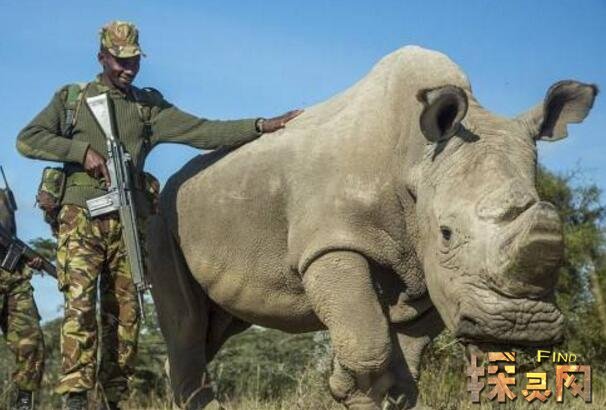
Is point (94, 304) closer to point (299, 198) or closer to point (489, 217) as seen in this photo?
point (299, 198)

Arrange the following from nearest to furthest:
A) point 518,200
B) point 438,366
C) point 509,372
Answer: point 518,200 < point 509,372 < point 438,366

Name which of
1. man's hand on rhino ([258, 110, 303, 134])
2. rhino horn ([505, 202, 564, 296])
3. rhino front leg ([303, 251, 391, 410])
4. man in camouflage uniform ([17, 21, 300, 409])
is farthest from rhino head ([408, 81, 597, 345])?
man in camouflage uniform ([17, 21, 300, 409])

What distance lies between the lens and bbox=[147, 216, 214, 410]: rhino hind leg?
9594mm

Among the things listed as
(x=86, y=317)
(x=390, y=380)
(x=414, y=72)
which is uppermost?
(x=414, y=72)

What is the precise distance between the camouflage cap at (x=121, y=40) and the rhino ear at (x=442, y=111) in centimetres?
208

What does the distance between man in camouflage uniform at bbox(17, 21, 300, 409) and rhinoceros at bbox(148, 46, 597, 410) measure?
0.81m

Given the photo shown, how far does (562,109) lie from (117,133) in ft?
9.80

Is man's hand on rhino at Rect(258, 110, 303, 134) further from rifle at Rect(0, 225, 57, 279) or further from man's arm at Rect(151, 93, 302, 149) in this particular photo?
rifle at Rect(0, 225, 57, 279)

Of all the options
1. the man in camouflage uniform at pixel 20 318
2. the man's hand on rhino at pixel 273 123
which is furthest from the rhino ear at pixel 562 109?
the man in camouflage uniform at pixel 20 318

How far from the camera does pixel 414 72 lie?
832 cm

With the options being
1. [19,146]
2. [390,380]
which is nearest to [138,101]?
[19,146]

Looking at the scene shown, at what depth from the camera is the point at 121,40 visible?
8344 millimetres

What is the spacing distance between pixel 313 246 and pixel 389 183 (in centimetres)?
64

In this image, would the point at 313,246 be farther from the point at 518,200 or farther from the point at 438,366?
the point at 438,366
